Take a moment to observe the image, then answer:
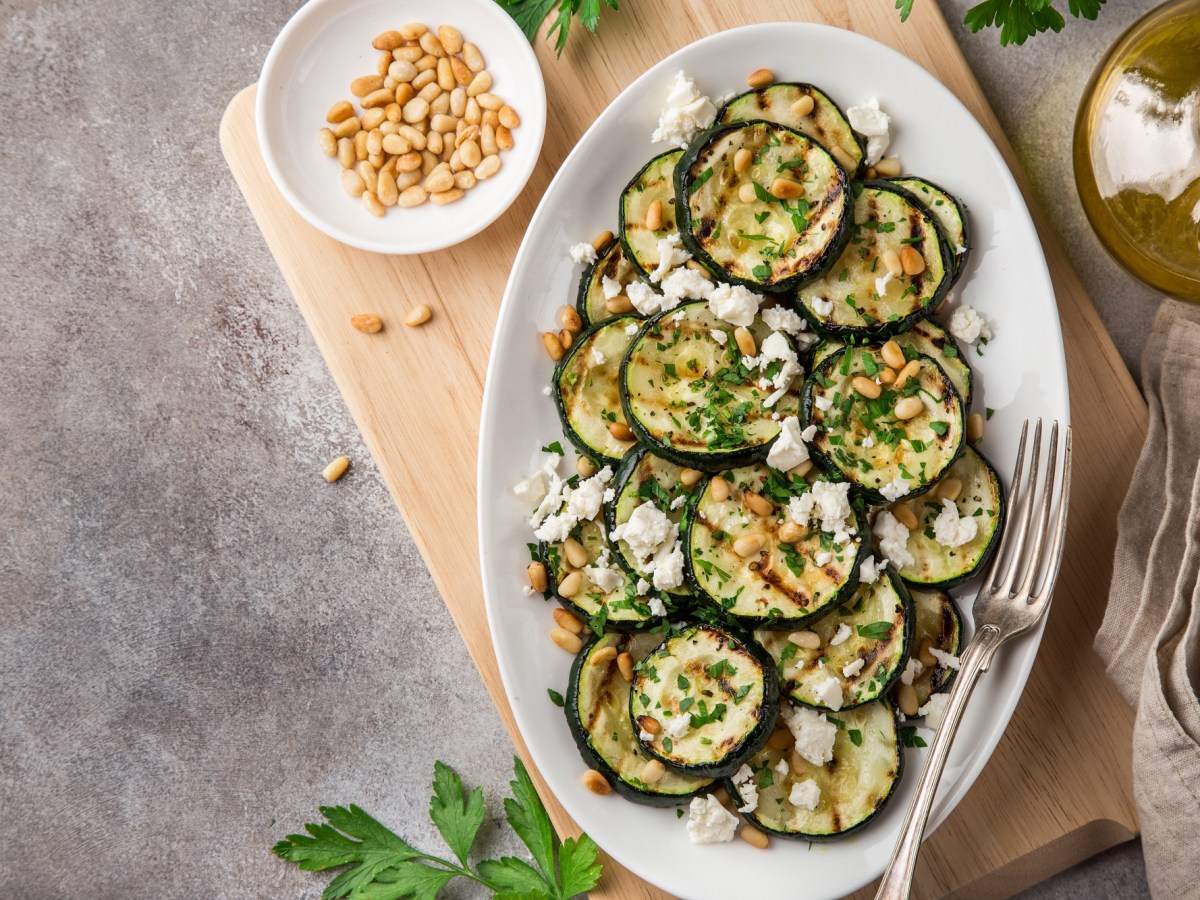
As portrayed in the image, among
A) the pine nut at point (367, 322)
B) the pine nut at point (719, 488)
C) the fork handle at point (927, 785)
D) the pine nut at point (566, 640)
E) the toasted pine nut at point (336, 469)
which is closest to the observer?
the fork handle at point (927, 785)

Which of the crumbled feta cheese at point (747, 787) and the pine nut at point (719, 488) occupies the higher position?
the pine nut at point (719, 488)

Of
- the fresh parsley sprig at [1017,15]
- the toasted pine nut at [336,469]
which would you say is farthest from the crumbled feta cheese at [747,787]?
the fresh parsley sprig at [1017,15]

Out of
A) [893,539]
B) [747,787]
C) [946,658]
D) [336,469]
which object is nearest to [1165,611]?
[946,658]

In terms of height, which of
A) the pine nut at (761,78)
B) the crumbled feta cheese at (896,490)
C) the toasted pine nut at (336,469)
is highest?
the pine nut at (761,78)

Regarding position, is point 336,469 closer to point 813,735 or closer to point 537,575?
point 537,575

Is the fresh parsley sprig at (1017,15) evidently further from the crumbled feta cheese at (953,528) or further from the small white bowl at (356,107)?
the crumbled feta cheese at (953,528)

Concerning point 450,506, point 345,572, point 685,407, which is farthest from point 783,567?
point 345,572
